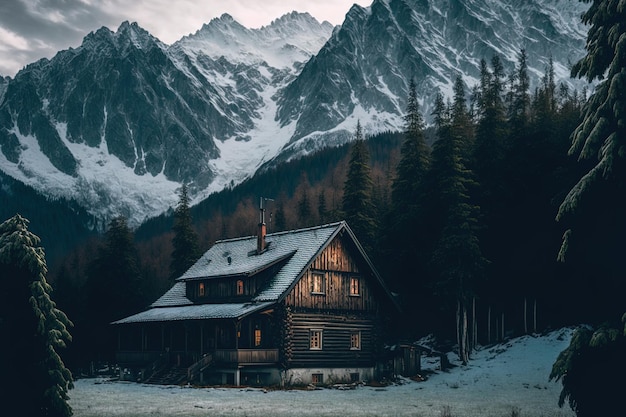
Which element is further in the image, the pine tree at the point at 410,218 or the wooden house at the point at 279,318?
the pine tree at the point at 410,218

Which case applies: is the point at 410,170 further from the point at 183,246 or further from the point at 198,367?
the point at 198,367

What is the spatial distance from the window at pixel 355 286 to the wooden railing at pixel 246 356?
784 cm

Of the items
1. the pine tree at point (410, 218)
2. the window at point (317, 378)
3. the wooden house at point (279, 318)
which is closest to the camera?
the wooden house at point (279, 318)

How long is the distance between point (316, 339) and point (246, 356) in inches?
235

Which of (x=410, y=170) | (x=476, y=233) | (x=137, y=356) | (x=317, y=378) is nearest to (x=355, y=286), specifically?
(x=317, y=378)

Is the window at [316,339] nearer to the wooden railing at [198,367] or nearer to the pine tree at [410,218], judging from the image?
the wooden railing at [198,367]

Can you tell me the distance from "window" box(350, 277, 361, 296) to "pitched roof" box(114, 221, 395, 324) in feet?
4.86

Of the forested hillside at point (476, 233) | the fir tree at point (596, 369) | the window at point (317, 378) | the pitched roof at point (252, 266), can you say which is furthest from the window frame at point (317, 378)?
the fir tree at point (596, 369)

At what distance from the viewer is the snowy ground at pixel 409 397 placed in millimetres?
29641

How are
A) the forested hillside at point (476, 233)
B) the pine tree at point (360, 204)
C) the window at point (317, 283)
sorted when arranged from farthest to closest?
the pine tree at point (360, 204)
the forested hillside at point (476, 233)
the window at point (317, 283)

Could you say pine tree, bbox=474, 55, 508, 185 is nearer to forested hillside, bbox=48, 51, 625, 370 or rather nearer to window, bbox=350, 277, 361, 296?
forested hillside, bbox=48, 51, 625, 370

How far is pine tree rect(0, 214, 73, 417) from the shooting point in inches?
848

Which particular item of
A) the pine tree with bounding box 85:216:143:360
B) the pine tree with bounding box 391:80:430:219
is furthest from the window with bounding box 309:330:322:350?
the pine tree with bounding box 85:216:143:360

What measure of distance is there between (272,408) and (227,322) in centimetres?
2132
